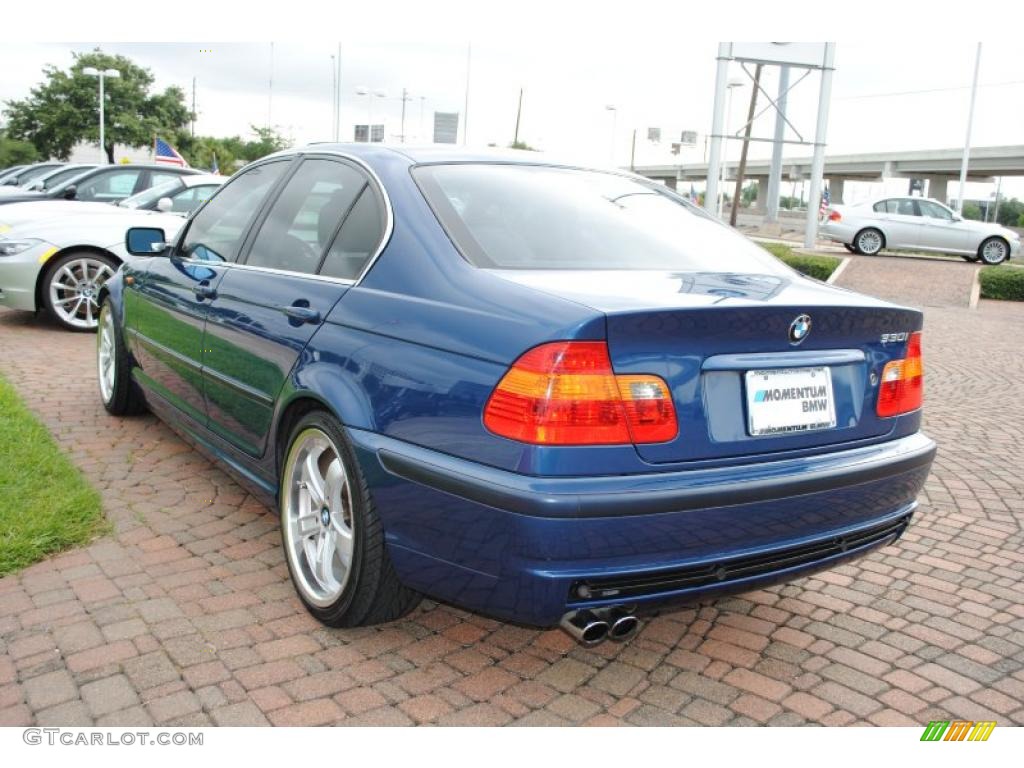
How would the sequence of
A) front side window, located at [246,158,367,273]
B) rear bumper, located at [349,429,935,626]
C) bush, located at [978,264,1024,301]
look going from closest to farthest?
rear bumper, located at [349,429,935,626] → front side window, located at [246,158,367,273] → bush, located at [978,264,1024,301]

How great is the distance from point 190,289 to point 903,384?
298 centimetres

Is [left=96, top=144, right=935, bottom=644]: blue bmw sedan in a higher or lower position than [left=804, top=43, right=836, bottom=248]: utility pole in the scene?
lower

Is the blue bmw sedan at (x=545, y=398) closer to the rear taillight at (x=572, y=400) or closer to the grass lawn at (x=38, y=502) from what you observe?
the rear taillight at (x=572, y=400)

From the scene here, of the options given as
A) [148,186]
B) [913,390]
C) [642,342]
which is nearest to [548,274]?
[642,342]

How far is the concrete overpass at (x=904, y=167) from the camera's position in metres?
58.5

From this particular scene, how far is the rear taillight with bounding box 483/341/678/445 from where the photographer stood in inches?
91.3

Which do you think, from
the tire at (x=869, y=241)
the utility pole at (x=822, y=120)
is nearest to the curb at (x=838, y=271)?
the tire at (x=869, y=241)

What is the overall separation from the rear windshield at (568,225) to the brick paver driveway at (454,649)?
1.25m

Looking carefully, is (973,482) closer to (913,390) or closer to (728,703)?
(913,390)

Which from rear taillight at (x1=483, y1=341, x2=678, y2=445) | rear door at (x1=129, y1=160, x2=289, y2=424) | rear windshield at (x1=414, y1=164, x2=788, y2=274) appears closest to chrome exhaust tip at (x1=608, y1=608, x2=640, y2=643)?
rear taillight at (x1=483, y1=341, x2=678, y2=445)

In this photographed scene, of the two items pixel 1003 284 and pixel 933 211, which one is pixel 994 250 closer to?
pixel 933 211

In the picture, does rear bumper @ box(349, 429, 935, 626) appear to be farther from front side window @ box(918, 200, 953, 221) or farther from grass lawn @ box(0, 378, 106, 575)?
front side window @ box(918, 200, 953, 221)

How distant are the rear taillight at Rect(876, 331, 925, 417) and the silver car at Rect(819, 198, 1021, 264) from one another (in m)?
21.0

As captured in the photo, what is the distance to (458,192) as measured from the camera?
3119 mm
